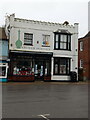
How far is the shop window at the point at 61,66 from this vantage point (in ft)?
96.7

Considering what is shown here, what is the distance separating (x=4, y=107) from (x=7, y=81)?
1693 centimetres

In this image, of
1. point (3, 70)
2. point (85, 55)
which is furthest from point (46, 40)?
point (85, 55)

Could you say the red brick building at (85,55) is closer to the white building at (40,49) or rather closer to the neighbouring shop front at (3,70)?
the white building at (40,49)

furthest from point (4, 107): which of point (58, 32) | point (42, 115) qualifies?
point (58, 32)

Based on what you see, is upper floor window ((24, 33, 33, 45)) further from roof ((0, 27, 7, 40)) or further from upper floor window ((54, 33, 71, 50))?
upper floor window ((54, 33, 71, 50))

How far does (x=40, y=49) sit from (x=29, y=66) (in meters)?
2.37

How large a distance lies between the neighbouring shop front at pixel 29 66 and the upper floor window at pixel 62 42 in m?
1.77

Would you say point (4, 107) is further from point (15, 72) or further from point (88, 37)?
point (88, 37)

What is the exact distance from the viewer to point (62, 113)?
8.83 metres

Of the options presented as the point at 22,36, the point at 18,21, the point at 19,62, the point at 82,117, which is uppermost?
the point at 18,21

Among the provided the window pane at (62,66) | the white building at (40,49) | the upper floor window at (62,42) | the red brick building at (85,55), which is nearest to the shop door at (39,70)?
the white building at (40,49)

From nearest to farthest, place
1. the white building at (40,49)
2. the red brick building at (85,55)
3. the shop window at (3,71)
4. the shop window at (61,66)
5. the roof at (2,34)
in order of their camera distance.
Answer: the shop window at (3,71) < the white building at (40,49) < the roof at (2,34) < the shop window at (61,66) < the red brick building at (85,55)

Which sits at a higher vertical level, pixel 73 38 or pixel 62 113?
pixel 73 38

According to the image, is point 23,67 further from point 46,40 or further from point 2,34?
point 2,34
